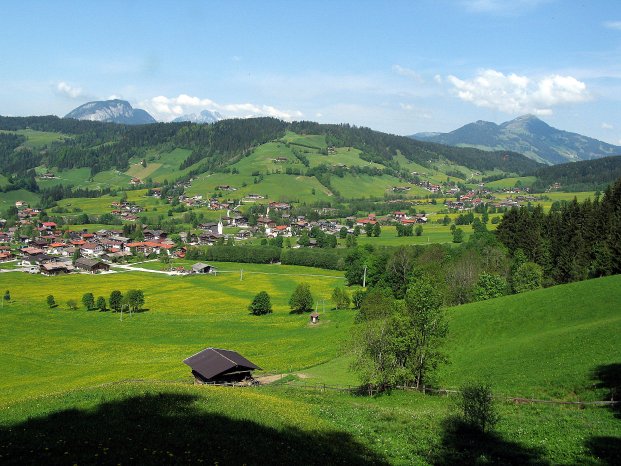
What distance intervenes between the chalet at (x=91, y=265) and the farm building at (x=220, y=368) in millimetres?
113386

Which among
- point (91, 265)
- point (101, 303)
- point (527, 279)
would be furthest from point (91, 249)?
point (527, 279)

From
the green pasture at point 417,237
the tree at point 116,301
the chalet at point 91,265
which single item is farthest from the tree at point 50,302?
the green pasture at point 417,237

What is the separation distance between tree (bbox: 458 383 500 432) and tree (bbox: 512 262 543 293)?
2019 inches

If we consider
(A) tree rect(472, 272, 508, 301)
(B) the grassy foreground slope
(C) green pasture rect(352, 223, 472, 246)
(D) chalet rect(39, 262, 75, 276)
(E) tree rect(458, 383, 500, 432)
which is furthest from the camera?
(C) green pasture rect(352, 223, 472, 246)

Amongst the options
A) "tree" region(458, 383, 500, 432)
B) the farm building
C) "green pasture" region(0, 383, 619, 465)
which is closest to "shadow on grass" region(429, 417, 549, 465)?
"green pasture" region(0, 383, 619, 465)

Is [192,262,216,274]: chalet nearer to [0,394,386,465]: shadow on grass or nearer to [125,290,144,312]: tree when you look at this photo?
[125,290,144,312]: tree

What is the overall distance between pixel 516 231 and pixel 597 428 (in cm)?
7639

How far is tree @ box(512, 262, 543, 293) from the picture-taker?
70688mm

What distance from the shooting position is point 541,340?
40.1 metres

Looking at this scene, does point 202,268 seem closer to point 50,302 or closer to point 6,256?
point 50,302

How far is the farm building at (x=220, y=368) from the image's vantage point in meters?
44.6

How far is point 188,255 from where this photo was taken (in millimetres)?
161375

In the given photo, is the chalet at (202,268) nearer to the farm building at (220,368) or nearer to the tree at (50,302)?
the tree at (50,302)

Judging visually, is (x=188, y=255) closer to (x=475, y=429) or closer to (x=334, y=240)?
(x=334, y=240)
